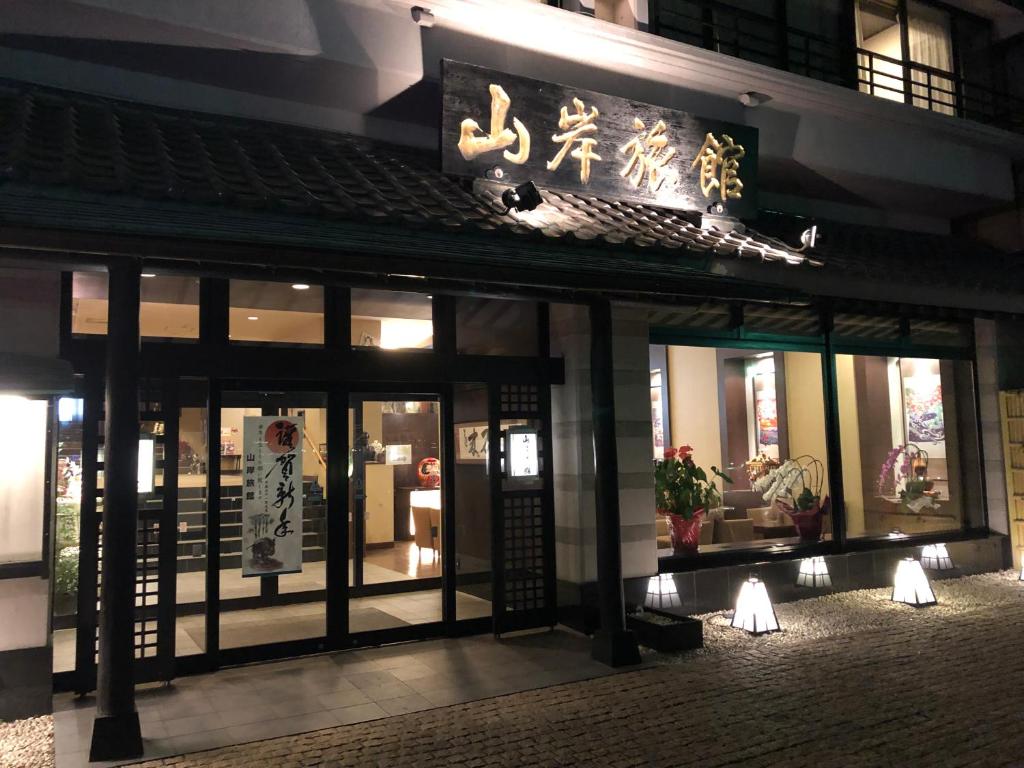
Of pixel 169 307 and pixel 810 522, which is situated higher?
pixel 169 307

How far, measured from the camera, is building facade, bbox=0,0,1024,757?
6.16 meters

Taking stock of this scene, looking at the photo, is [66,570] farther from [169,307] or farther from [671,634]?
[671,634]

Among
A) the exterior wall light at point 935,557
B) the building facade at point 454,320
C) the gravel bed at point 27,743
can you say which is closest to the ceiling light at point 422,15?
the building facade at point 454,320

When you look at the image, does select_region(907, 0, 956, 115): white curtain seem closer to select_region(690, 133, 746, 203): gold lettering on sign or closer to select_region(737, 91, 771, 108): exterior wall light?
select_region(737, 91, 771, 108): exterior wall light

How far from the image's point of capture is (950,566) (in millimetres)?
11367

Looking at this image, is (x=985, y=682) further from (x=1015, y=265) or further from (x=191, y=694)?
(x=1015, y=265)

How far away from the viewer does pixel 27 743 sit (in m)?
5.59

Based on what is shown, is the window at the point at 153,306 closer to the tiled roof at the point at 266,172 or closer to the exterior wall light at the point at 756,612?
the tiled roof at the point at 266,172

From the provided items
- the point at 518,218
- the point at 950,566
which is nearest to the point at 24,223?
the point at 518,218

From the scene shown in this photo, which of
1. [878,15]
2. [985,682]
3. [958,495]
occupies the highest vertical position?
[878,15]

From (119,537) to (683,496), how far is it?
6.56 metres

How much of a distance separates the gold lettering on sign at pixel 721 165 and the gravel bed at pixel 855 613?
5.17 metres

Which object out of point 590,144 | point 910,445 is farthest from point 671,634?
point 910,445

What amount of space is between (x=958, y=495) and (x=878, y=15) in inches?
313
